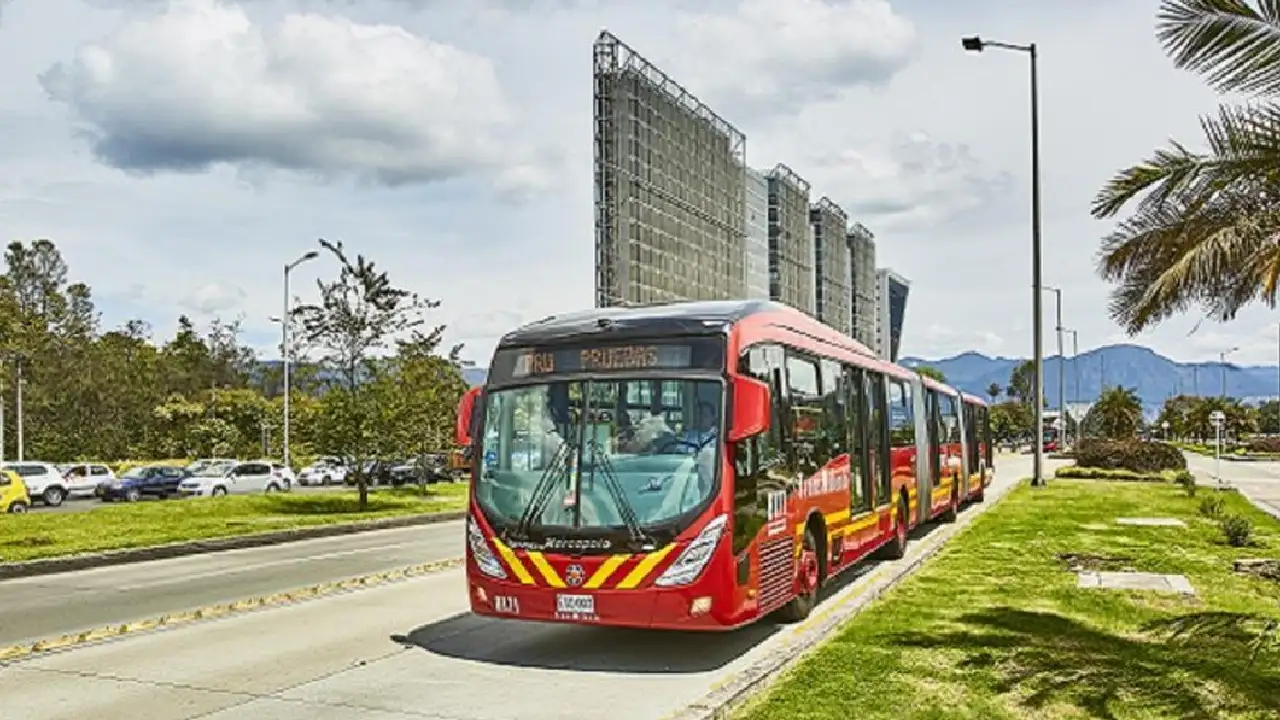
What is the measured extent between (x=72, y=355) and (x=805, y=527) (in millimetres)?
65559

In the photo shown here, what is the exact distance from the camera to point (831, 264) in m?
130

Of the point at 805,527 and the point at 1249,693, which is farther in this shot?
the point at 805,527

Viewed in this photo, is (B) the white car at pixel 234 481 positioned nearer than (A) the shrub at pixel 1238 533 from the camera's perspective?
No

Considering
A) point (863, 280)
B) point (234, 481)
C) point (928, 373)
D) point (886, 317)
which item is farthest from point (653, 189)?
point (886, 317)

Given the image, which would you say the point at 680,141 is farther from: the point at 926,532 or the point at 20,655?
the point at 20,655

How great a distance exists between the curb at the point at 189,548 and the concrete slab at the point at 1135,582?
1431cm

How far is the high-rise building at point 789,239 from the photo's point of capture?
109 m

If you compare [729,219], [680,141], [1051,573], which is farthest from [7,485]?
[729,219]

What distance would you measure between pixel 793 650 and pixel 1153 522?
648 inches

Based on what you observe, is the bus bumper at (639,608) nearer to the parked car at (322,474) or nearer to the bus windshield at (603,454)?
the bus windshield at (603,454)

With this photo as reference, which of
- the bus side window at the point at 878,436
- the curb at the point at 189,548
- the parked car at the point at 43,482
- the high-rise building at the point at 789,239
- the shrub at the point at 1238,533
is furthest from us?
the high-rise building at the point at 789,239

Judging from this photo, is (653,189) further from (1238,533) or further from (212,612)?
(212,612)

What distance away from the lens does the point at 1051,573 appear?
52.2 ft

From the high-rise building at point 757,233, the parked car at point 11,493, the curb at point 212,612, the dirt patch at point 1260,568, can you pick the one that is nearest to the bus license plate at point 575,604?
the curb at point 212,612
